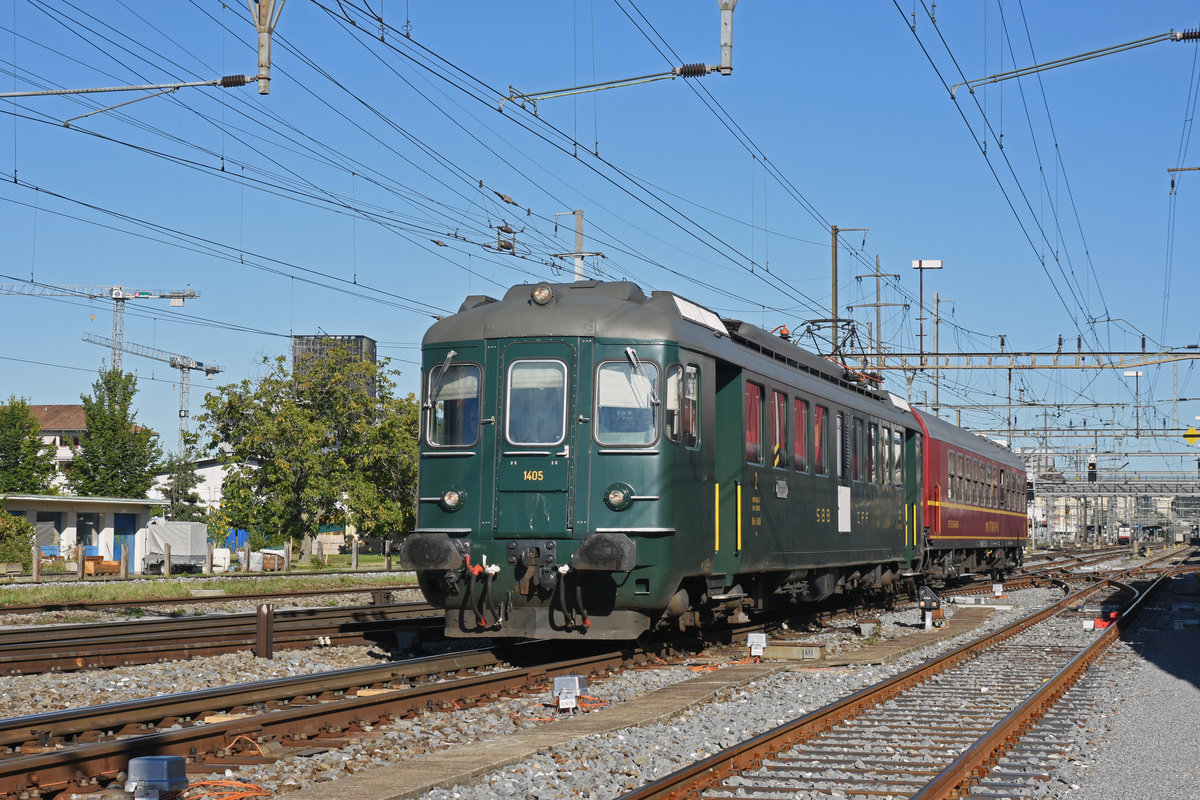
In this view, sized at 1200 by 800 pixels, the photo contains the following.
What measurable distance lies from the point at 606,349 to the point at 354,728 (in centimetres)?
474

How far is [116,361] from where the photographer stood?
393ft

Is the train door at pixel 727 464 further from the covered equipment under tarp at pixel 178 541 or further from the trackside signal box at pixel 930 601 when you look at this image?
the covered equipment under tarp at pixel 178 541

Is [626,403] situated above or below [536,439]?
above

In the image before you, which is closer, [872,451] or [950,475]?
[872,451]

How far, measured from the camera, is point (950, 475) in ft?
86.8

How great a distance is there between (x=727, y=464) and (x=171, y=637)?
7007mm

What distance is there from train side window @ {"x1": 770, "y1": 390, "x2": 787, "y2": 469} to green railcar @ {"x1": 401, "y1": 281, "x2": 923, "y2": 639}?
68cm

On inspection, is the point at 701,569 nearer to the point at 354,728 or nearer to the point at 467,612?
the point at 467,612

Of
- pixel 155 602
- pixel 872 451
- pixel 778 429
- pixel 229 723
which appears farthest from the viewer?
pixel 155 602

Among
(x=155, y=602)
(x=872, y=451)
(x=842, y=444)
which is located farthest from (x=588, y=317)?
(x=155, y=602)

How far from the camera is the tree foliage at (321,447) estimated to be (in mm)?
46094

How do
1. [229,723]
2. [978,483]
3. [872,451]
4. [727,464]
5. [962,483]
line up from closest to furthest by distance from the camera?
[229,723]
[727,464]
[872,451]
[962,483]
[978,483]

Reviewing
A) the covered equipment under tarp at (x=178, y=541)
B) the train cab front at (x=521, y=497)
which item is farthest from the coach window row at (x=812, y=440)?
the covered equipment under tarp at (x=178, y=541)

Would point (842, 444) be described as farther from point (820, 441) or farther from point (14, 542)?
point (14, 542)
